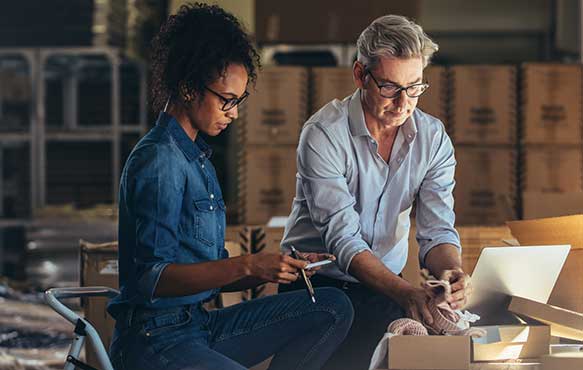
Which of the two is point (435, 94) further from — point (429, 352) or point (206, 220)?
point (429, 352)

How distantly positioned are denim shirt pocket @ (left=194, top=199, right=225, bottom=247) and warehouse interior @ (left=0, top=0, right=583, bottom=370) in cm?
43

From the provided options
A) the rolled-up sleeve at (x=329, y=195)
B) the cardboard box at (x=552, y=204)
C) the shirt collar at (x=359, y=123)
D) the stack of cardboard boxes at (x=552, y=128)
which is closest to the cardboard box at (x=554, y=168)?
the stack of cardboard boxes at (x=552, y=128)

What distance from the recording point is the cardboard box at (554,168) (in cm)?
531

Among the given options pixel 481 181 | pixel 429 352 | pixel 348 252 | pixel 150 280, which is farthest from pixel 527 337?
pixel 481 181

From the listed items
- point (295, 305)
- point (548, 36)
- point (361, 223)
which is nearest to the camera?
point (295, 305)

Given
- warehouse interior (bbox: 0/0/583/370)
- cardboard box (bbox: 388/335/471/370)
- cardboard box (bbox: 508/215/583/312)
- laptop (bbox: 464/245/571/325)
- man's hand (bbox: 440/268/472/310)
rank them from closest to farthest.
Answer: cardboard box (bbox: 388/335/471/370)
man's hand (bbox: 440/268/472/310)
laptop (bbox: 464/245/571/325)
cardboard box (bbox: 508/215/583/312)
warehouse interior (bbox: 0/0/583/370)

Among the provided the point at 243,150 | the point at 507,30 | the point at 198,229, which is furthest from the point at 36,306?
the point at 198,229

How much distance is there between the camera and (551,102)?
5.33 metres

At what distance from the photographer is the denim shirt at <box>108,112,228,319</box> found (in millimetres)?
2105

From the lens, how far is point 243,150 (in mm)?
5344

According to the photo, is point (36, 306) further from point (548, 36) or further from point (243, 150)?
point (548, 36)

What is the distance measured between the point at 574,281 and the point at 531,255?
421 mm

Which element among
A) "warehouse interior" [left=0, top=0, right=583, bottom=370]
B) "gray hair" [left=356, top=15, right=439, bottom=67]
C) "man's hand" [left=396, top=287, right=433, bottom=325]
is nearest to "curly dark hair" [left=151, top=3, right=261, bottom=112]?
"warehouse interior" [left=0, top=0, right=583, bottom=370]

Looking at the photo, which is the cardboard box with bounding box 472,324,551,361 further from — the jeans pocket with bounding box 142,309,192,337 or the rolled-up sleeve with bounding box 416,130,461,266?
the jeans pocket with bounding box 142,309,192,337
